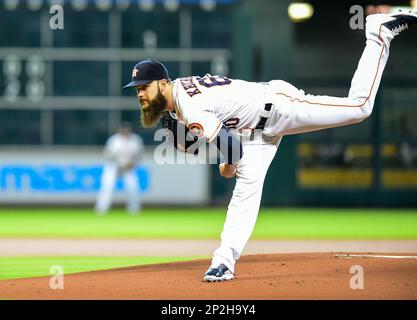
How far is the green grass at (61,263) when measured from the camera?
9.64m

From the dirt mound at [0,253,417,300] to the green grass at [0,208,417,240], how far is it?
5.00m

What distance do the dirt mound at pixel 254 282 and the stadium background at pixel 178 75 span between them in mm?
12097

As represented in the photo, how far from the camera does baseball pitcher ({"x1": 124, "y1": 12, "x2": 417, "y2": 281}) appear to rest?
25.4 ft

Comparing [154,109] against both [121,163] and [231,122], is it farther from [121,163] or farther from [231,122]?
[121,163]

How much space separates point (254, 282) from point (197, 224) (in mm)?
9105

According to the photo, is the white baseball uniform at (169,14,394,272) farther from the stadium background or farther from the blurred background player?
the stadium background

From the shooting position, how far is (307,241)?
1326 centimetres

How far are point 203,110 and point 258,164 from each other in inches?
32.5

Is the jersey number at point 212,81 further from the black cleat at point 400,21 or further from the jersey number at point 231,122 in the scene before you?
the black cleat at point 400,21

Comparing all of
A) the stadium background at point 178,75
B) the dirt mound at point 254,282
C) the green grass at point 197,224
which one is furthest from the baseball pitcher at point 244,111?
the stadium background at point 178,75

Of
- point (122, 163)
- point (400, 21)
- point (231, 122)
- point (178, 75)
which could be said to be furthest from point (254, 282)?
point (178, 75)

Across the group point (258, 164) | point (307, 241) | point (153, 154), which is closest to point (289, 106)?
point (258, 164)

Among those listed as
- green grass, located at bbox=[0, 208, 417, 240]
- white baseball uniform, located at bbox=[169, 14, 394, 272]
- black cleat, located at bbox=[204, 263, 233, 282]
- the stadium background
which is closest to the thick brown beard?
white baseball uniform, located at bbox=[169, 14, 394, 272]
